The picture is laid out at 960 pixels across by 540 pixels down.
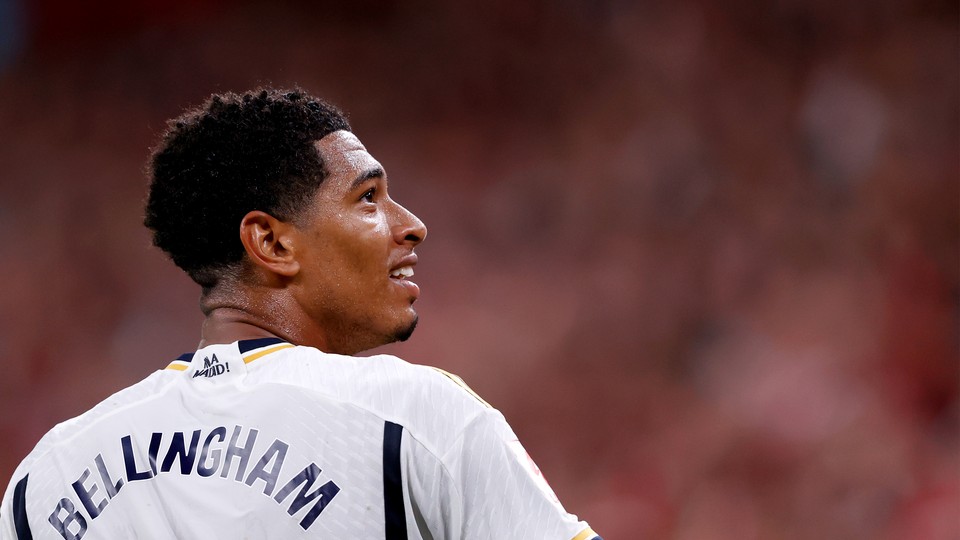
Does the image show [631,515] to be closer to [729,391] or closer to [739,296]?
[729,391]

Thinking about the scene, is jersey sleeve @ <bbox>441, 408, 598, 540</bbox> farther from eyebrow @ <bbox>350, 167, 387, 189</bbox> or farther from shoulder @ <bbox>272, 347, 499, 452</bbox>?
eyebrow @ <bbox>350, 167, 387, 189</bbox>

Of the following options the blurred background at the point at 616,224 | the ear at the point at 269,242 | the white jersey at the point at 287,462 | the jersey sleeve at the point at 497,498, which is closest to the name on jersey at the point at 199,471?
the white jersey at the point at 287,462

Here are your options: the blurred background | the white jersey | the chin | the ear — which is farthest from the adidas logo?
the blurred background

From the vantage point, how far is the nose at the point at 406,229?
166 centimetres

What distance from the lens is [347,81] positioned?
6355mm

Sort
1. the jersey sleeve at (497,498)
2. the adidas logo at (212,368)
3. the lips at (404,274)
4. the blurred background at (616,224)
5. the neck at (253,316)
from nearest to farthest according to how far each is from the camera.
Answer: the jersey sleeve at (497,498)
the adidas logo at (212,368)
the neck at (253,316)
the lips at (404,274)
the blurred background at (616,224)

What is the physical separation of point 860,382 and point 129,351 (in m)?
3.96

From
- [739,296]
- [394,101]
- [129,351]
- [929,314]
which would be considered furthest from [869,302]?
[129,351]

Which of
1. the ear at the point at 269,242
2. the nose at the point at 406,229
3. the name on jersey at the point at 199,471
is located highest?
the nose at the point at 406,229

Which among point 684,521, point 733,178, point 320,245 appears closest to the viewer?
point 320,245

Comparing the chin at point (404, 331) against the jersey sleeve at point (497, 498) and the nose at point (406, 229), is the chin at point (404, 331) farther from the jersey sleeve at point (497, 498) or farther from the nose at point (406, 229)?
the jersey sleeve at point (497, 498)

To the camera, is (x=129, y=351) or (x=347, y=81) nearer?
(x=129, y=351)

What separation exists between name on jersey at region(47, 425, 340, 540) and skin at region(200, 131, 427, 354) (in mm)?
200

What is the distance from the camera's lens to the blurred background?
228 inches
